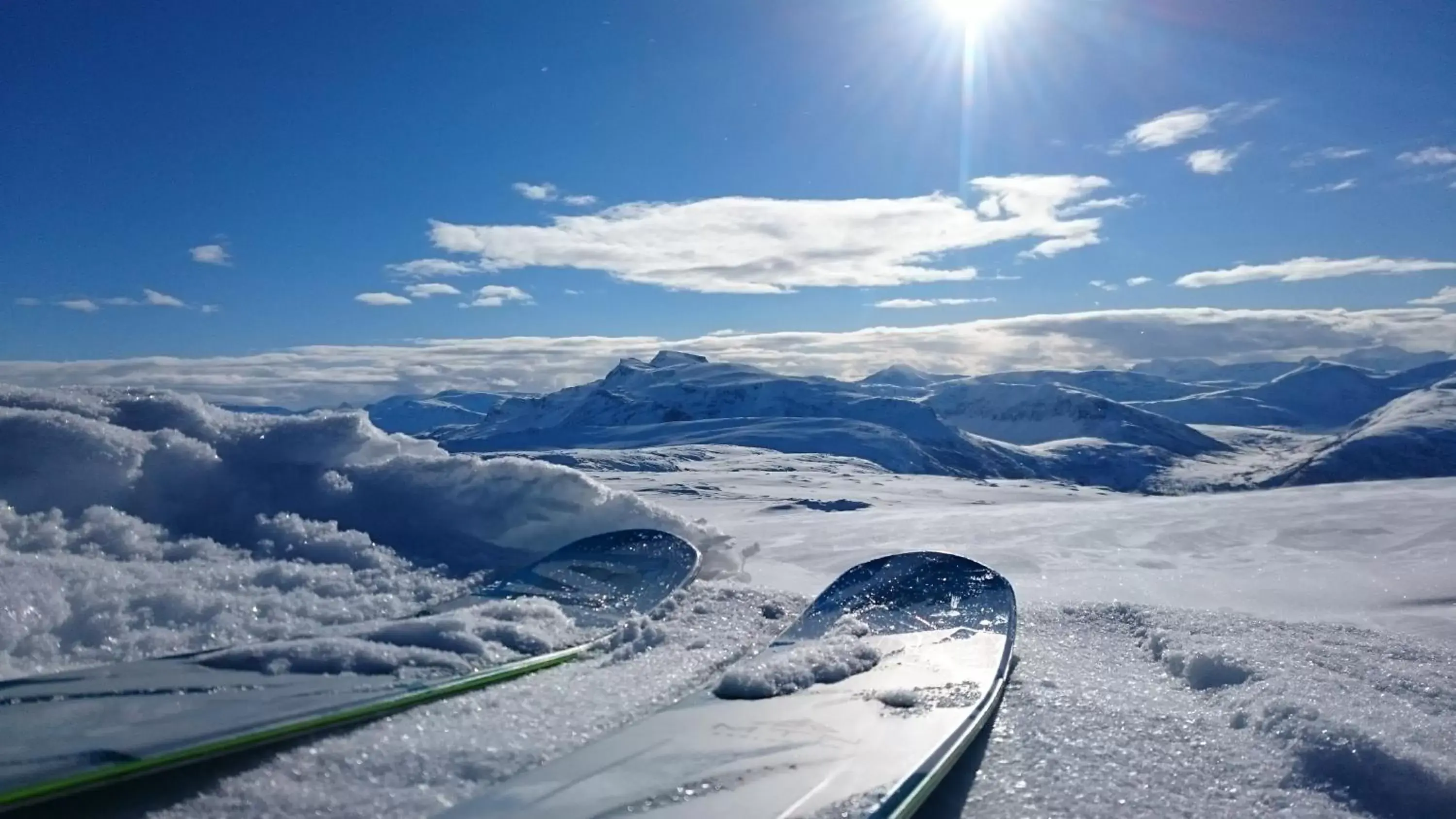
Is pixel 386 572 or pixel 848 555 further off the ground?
pixel 386 572

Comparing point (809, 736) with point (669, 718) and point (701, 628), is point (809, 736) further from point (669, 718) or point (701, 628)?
point (701, 628)

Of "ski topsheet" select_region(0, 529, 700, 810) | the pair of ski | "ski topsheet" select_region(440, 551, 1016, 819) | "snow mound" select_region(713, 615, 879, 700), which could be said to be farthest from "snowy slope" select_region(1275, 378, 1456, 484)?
"ski topsheet" select_region(0, 529, 700, 810)

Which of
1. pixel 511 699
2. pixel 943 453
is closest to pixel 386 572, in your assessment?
pixel 511 699

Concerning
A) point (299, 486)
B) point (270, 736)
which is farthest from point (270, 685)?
point (299, 486)

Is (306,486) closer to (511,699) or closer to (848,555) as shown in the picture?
(511,699)

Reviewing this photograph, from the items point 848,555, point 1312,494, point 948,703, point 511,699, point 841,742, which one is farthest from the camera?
point 1312,494

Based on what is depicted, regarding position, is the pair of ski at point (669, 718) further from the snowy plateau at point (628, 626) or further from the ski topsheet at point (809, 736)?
the snowy plateau at point (628, 626)

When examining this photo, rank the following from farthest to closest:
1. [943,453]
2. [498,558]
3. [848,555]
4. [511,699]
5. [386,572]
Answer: [943,453] < [848,555] < [498,558] < [386,572] < [511,699]

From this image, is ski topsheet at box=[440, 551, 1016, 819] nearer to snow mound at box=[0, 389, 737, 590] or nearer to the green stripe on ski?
the green stripe on ski
